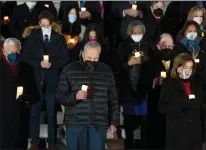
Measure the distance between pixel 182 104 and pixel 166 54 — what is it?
1652 mm

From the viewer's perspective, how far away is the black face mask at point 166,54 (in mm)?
8703

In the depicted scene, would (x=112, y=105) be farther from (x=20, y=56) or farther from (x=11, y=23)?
(x=11, y=23)

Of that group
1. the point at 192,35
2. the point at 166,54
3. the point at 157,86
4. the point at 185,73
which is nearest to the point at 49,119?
the point at 157,86

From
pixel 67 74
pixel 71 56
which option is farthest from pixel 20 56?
pixel 67 74

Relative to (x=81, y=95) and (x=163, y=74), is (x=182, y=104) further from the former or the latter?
(x=81, y=95)

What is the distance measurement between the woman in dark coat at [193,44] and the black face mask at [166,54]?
9.9 inches

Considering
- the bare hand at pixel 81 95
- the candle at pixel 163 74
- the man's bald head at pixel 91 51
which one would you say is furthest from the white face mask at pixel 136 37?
the bare hand at pixel 81 95

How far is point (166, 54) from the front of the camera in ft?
28.7

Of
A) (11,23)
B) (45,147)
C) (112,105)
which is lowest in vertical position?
(45,147)

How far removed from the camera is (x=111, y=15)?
35.3 feet

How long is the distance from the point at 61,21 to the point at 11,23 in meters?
0.92

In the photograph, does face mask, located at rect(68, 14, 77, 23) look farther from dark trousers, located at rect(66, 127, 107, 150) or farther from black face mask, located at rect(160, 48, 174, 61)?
dark trousers, located at rect(66, 127, 107, 150)

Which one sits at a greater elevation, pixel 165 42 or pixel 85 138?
pixel 165 42

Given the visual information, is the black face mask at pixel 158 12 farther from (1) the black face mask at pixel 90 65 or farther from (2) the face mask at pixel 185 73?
(1) the black face mask at pixel 90 65
